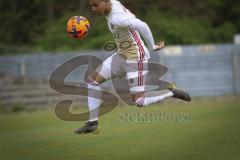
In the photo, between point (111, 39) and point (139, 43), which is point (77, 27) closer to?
point (139, 43)

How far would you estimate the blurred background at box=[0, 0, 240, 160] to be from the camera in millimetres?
12859

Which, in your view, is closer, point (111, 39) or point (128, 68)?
point (128, 68)

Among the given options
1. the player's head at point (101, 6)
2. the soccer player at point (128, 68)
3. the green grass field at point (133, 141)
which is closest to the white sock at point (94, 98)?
the soccer player at point (128, 68)

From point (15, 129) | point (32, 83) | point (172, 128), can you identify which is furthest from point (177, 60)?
point (172, 128)

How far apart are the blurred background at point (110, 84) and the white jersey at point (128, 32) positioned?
5.57 feet

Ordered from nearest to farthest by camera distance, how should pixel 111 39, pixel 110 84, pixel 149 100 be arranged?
pixel 149 100 < pixel 110 84 < pixel 111 39

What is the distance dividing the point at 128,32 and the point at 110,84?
18.6 metres

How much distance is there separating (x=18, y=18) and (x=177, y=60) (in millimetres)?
11317

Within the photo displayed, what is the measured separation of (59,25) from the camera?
38812 millimetres

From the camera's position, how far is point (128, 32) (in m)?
13.2

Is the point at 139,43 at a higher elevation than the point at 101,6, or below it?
below

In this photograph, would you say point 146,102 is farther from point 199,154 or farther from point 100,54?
point 100,54

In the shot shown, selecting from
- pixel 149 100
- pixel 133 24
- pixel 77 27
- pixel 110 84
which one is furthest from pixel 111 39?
pixel 133 24

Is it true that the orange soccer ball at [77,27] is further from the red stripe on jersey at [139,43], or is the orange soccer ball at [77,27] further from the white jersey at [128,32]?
the red stripe on jersey at [139,43]
